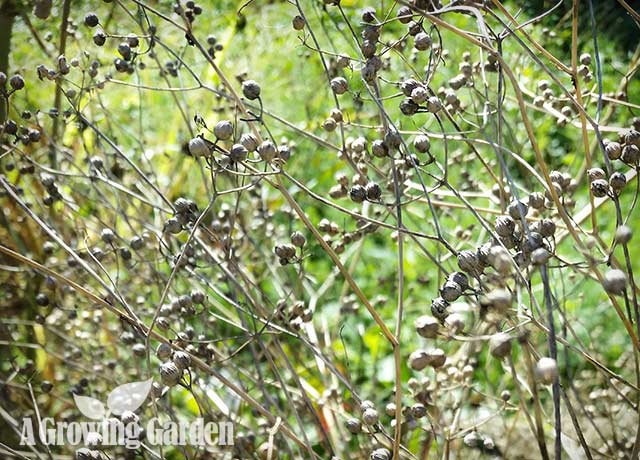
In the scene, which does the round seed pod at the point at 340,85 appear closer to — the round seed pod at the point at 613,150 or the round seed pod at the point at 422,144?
the round seed pod at the point at 422,144

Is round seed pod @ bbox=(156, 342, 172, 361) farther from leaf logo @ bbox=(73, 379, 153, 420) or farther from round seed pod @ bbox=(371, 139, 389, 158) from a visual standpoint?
round seed pod @ bbox=(371, 139, 389, 158)

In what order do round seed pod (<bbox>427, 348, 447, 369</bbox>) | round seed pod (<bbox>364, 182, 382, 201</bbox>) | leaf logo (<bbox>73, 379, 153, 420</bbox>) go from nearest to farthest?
round seed pod (<bbox>427, 348, 447, 369</bbox>), round seed pod (<bbox>364, 182, 382, 201</bbox>), leaf logo (<bbox>73, 379, 153, 420</bbox>)

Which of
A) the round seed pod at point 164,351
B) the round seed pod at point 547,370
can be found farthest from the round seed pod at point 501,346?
the round seed pod at point 164,351

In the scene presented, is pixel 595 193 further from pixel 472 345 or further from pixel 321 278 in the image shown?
pixel 321 278

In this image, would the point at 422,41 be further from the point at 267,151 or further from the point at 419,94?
the point at 267,151

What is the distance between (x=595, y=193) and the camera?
74 centimetres

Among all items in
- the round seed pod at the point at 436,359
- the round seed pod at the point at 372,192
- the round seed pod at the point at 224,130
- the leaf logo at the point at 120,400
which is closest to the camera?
the round seed pod at the point at 436,359

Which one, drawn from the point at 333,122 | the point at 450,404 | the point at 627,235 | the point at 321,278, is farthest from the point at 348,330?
the point at 627,235

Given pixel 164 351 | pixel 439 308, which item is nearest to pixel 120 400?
pixel 164 351

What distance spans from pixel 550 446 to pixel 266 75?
1648 millimetres

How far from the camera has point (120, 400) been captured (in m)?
1.06

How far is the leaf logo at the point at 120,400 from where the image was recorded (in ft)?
3.24

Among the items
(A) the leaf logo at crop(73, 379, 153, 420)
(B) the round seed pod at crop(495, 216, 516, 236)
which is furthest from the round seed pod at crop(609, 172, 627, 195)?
(A) the leaf logo at crop(73, 379, 153, 420)

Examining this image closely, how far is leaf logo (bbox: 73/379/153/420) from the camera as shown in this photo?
0.99 m
